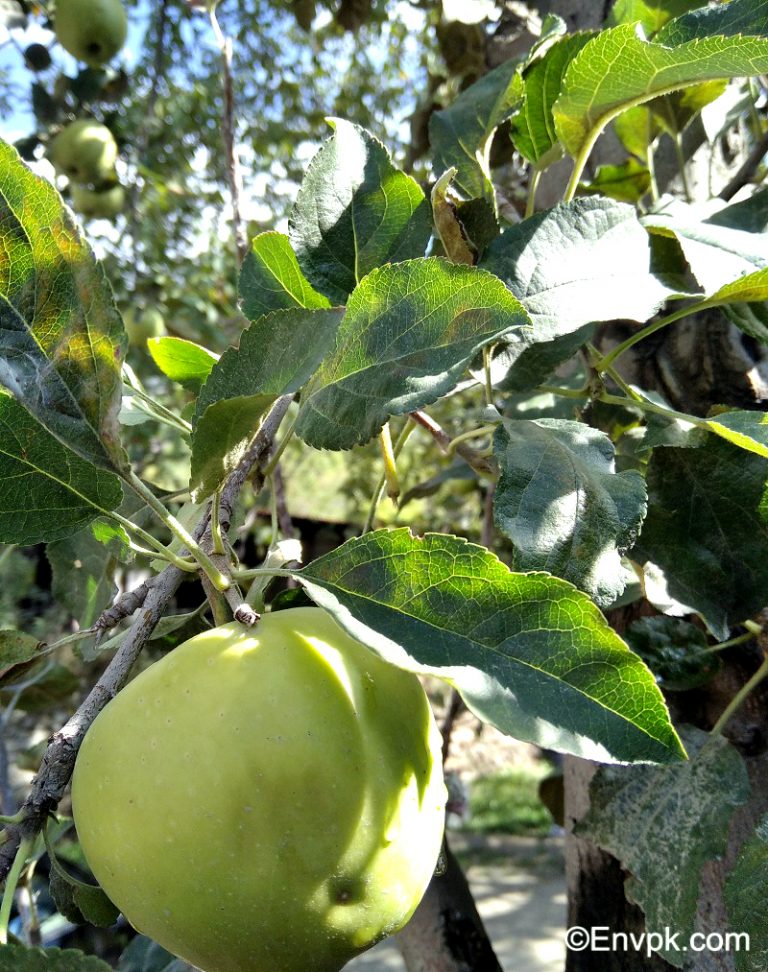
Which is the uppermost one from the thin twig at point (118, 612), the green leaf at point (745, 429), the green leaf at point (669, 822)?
the thin twig at point (118, 612)

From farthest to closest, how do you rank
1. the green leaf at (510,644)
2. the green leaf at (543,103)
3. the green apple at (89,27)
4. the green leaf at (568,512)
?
1. the green apple at (89,27)
2. the green leaf at (543,103)
3. the green leaf at (568,512)
4. the green leaf at (510,644)

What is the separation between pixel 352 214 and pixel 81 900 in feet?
1.54

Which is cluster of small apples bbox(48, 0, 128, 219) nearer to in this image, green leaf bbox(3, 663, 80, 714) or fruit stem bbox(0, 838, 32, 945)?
green leaf bbox(3, 663, 80, 714)

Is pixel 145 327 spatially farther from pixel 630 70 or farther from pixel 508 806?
pixel 508 806

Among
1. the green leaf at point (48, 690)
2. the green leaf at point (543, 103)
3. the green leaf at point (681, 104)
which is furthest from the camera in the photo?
the green leaf at point (48, 690)

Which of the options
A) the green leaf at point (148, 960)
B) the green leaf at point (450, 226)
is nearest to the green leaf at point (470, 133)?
the green leaf at point (450, 226)

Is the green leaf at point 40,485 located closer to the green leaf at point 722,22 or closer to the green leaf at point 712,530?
the green leaf at point 712,530

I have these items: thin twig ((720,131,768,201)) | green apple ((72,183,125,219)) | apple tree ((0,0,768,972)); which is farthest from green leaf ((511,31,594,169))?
green apple ((72,183,125,219))

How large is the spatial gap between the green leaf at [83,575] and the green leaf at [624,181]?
621 millimetres

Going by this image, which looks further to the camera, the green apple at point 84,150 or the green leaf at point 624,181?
the green apple at point 84,150

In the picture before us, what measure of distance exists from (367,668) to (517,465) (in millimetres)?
156

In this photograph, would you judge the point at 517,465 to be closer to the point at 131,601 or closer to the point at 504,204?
the point at 131,601

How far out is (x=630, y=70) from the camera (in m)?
0.57

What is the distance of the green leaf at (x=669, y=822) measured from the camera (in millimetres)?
556
